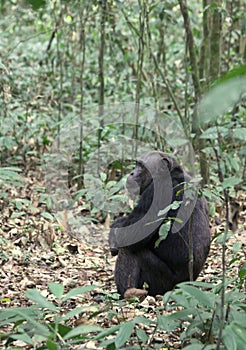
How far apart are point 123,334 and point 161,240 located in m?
2.47

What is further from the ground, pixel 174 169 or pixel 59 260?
pixel 174 169

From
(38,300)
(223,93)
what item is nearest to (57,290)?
(38,300)

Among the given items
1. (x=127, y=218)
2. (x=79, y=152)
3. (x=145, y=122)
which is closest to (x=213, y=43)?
(x=145, y=122)

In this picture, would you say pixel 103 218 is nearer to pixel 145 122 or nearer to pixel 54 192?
pixel 54 192

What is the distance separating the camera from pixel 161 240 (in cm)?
511

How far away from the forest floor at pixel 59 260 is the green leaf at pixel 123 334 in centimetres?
154

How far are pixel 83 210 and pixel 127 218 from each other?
109 inches

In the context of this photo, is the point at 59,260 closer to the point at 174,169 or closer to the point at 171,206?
the point at 174,169

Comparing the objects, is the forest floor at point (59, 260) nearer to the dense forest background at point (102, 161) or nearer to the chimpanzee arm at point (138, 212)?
the dense forest background at point (102, 161)

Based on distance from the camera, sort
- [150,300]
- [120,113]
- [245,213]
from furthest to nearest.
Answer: [120,113]
[245,213]
[150,300]

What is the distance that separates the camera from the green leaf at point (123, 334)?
8.54ft

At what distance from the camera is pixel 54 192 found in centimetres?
851

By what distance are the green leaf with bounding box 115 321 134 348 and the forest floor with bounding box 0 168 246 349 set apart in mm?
1536

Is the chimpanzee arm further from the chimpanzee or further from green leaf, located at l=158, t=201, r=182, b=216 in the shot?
green leaf, located at l=158, t=201, r=182, b=216
